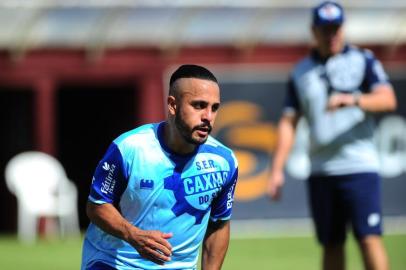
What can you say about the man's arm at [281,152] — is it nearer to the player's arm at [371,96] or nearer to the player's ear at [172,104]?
the player's arm at [371,96]

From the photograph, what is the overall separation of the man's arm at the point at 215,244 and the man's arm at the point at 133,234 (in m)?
0.59

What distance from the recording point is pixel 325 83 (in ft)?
27.0

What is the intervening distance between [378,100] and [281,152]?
3.27 feet

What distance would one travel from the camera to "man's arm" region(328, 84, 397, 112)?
7.77 m

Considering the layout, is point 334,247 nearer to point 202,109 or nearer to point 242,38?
point 202,109

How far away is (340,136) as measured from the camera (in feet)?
26.9

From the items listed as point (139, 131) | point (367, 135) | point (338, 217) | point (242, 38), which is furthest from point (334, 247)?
point (242, 38)

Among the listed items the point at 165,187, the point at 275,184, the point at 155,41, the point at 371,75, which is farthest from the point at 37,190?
the point at 165,187

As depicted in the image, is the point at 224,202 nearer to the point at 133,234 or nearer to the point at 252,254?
the point at 133,234

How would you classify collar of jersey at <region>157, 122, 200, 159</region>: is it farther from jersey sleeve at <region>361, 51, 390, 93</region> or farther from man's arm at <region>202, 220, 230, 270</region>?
jersey sleeve at <region>361, 51, 390, 93</region>

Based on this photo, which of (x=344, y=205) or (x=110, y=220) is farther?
(x=344, y=205)

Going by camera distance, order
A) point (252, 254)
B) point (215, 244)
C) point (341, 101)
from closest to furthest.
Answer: point (215, 244) < point (341, 101) < point (252, 254)

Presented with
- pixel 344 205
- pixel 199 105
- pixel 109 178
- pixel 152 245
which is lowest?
pixel 344 205

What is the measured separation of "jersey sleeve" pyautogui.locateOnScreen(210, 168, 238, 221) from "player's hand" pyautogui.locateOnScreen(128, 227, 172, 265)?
583 millimetres
